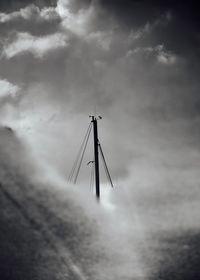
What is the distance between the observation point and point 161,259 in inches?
822

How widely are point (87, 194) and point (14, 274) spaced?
10.8 metres

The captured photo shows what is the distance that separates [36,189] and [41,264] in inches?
232

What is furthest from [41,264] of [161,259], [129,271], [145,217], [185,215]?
[185,215]

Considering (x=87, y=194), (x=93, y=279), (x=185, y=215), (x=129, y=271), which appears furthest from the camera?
(x=185, y=215)

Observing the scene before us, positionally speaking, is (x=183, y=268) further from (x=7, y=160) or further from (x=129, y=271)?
(x=7, y=160)

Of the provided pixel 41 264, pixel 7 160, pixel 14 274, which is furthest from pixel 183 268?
pixel 7 160

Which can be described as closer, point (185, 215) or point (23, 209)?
point (23, 209)

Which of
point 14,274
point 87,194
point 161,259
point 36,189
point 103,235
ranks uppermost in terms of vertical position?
point 87,194

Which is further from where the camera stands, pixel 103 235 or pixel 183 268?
pixel 103 235

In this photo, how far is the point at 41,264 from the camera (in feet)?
56.9

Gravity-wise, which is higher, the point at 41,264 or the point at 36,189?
the point at 36,189

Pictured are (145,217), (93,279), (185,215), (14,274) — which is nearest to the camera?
(14,274)

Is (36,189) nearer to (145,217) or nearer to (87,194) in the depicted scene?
(87,194)

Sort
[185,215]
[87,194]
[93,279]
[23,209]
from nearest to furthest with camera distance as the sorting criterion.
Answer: [93,279] < [23,209] < [87,194] < [185,215]
